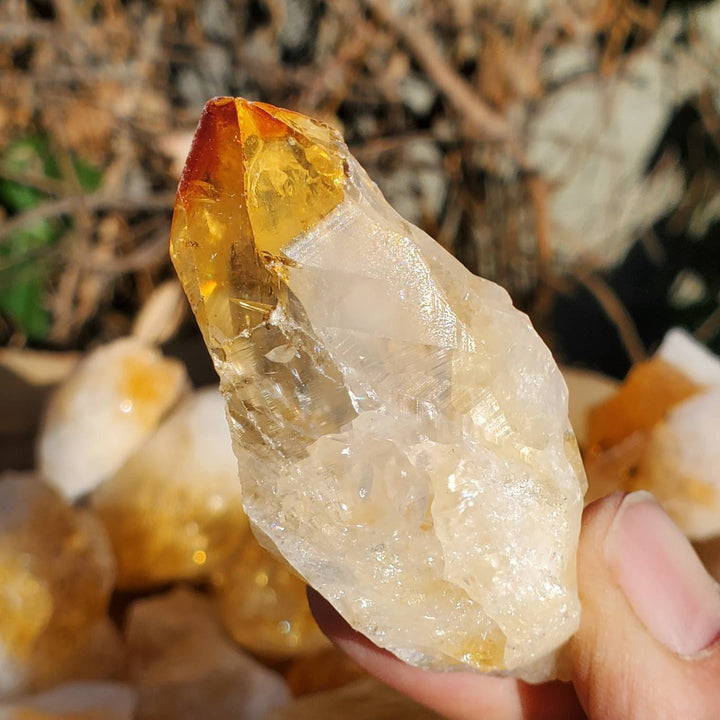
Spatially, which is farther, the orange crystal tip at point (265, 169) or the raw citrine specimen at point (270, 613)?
the raw citrine specimen at point (270, 613)

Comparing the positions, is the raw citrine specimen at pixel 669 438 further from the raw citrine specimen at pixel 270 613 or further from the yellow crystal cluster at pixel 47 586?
the yellow crystal cluster at pixel 47 586

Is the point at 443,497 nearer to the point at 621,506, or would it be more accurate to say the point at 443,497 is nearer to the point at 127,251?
the point at 621,506

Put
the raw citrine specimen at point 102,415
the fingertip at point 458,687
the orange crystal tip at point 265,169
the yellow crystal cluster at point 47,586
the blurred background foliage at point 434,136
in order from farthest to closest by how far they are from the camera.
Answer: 1. the blurred background foliage at point 434,136
2. the raw citrine specimen at point 102,415
3. the yellow crystal cluster at point 47,586
4. the fingertip at point 458,687
5. the orange crystal tip at point 265,169

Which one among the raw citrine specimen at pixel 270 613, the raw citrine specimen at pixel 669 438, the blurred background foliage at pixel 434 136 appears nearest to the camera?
the raw citrine specimen at pixel 669 438

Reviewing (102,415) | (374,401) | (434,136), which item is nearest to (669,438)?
(374,401)

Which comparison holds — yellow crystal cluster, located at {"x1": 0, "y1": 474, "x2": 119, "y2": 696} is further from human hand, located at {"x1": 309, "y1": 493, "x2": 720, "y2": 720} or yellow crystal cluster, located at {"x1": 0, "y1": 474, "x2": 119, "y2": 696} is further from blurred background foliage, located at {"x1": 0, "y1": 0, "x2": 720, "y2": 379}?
blurred background foliage, located at {"x1": 0, "y1": 0, "x2": 720, "y2": 379}

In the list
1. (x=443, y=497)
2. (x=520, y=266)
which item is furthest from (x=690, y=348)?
(x=520, y=266)

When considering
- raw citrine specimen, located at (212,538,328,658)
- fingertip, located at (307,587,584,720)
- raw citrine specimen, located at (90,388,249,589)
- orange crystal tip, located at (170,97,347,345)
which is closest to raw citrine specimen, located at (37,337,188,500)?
raw citrine specimen, located at (90,388,249,589)

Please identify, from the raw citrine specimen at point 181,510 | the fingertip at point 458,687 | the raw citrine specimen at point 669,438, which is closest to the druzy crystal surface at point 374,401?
the fingertip at point 458,687
